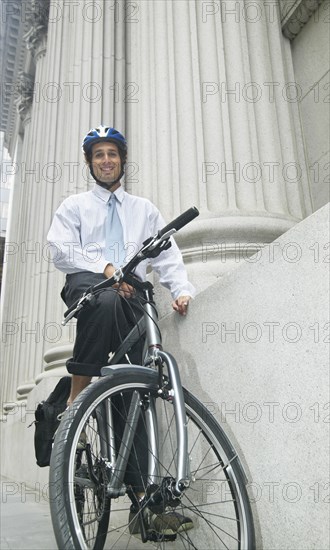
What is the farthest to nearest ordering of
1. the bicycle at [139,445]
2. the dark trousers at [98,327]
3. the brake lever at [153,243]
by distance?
the dark trousers at [98,327] < the brake lever at [153,243] < the bicycle at [139,445]

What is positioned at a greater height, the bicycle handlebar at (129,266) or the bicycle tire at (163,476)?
the bicycle handlebar at (129,266)

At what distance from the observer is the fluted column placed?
387 centimetres

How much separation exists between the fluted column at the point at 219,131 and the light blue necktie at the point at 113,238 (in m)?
0.90

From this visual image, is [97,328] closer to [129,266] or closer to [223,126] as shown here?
[129,266]

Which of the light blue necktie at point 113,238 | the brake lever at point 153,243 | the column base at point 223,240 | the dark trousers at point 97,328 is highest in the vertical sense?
the column base at point 223,240

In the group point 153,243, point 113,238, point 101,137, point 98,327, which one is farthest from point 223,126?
point 98,327

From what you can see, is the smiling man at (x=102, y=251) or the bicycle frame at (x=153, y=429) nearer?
the bicycle frame at (x=153, y=429)

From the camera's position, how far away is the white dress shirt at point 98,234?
2758 mm

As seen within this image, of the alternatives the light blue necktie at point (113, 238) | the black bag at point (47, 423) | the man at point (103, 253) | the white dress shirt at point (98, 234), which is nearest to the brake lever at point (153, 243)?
the man at point (103, 253)

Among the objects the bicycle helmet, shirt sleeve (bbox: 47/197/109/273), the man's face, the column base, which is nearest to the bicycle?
shirt sleeve (bbox: 47/197/109/273)

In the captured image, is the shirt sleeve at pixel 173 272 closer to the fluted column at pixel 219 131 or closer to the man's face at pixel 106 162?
the man's face at pixel 106 162

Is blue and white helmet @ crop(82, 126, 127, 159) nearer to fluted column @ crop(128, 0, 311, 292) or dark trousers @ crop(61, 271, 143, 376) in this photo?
dark trousers @ crop(61, 271, 143, 376)

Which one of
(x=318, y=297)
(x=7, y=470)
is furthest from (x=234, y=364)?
(x=7, y=470)

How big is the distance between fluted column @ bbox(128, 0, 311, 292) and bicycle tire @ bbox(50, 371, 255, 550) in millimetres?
1424
